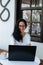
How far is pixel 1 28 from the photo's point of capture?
384 cm

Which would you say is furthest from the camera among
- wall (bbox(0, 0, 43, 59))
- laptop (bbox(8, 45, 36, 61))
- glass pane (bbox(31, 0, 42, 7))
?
wall (bbox(0, 0, 43, 59))

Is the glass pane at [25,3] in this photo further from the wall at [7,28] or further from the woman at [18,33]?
the woman at [18,33]

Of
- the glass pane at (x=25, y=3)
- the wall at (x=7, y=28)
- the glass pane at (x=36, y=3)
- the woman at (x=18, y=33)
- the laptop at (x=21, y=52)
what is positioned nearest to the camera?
the laptop at (x=21, y=52)

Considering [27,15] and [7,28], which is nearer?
[27,15]

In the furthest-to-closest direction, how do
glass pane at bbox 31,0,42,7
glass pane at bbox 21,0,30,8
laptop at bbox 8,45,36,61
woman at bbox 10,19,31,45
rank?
glass pane at bbox 21,0,30,8, glass pane at bbox 31,0,42,7, woman at bbox 10,19,31,45, laptop at bbox 8,45,36,61

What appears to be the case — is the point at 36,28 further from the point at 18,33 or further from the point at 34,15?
the point at 18,33

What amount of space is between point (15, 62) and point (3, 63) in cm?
16

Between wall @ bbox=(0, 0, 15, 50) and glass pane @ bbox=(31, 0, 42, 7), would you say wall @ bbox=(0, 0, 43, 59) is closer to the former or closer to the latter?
wall @ bbox=(0, 0, 15, 50)

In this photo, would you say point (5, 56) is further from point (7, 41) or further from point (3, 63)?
point (7, 41)

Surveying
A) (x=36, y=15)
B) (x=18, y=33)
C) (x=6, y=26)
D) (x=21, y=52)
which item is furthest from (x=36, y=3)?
(x=21, y=52)

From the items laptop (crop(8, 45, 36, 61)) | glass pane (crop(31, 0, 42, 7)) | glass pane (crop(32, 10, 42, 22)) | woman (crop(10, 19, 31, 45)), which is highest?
glass pane (crop(31, 0, 42, 7))

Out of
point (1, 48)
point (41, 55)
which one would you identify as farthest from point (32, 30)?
point (1, 48)

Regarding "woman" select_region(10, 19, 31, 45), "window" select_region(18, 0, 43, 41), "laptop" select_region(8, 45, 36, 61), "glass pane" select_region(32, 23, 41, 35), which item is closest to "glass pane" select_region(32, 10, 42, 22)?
"window" select_region(18, 0, 43, 41)

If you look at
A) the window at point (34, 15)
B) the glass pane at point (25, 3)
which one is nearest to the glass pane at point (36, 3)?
the window at point (34, 15)
